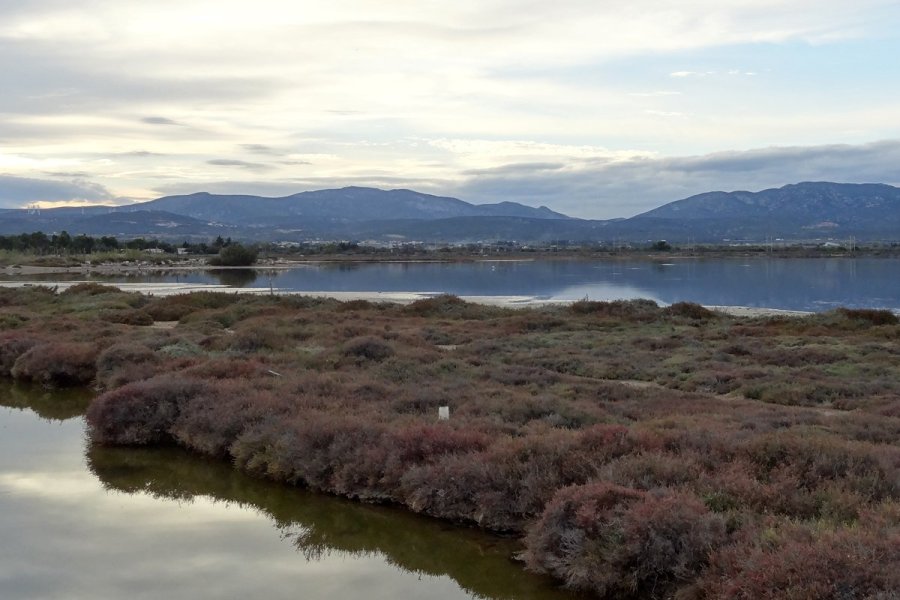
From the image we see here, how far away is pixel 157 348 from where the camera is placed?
20.7m

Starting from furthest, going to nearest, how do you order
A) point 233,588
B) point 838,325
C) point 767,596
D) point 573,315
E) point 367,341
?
point 573,315, point 838,325, point 367,341, point 233,588, point 767,596

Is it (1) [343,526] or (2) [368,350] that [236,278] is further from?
(1) [343,526]

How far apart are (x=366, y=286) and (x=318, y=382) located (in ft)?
203

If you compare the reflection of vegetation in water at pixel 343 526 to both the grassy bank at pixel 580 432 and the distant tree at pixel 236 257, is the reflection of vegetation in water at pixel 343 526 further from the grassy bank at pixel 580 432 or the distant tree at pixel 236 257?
the distant tree at pixel 236 257

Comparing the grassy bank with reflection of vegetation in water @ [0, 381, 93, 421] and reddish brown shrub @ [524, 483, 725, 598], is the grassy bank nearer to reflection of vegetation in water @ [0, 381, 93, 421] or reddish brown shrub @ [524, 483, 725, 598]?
reddish brown shrub @ [524, 483, 725, 598]

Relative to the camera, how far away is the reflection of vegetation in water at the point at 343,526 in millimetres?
8164

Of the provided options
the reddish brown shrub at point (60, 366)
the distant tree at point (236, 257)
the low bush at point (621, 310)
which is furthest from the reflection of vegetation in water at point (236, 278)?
the reddish brown shrub at point (60, 366)

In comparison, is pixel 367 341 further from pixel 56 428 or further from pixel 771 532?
pixel 771 532

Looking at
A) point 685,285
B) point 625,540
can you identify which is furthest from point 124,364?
point 685,285

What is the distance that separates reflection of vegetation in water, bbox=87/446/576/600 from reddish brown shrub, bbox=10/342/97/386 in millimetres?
7588

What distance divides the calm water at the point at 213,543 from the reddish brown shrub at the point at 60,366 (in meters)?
7.72

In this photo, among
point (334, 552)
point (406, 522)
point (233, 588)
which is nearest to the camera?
point (233, 588)

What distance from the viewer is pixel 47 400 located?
17.9m

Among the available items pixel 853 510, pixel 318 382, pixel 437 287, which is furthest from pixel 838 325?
pixel 437 287
